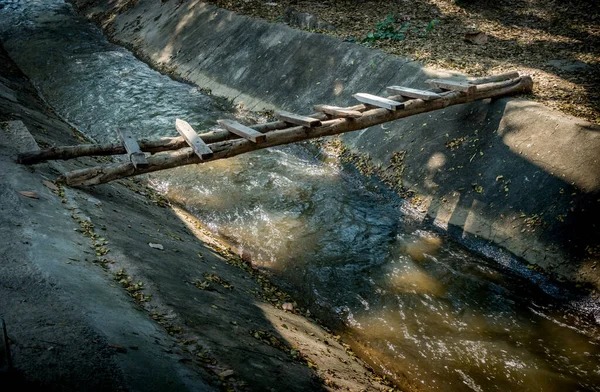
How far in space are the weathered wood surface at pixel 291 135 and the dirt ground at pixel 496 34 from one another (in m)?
0.99

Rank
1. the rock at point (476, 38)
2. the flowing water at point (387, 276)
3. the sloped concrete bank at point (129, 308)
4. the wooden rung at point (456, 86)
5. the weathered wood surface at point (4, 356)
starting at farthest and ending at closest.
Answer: the rock at point (476, 38) < the wooden rung at point (456, 86) < the flowing water at point (387, 276) < the sloped concrete bank at point (129, 308) < the weathered wood surface at point (4, 356)

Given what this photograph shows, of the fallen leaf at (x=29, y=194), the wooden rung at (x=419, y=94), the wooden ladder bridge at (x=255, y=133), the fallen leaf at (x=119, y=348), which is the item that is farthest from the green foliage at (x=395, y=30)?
the fallen leaf at (x=119, y=348)

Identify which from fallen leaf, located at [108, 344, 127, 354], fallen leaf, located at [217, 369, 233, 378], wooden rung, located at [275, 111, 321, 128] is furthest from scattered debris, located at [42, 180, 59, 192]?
fallen leaf, located at [217, 369, 233, 378]

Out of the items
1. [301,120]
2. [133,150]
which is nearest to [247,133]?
[301,120]

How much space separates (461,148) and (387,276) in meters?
2.97

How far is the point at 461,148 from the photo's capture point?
314 inches

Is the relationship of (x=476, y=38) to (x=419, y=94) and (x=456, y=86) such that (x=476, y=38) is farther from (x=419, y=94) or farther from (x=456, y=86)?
(x=419, y=94)

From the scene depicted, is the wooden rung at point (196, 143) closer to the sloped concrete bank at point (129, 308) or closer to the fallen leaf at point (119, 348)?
the sloped concrete bank at point (129, 308)

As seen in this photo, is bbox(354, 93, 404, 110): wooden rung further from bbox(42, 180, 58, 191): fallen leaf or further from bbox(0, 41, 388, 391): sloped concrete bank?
bbox(42, 180, 58, 191): fallen leaf

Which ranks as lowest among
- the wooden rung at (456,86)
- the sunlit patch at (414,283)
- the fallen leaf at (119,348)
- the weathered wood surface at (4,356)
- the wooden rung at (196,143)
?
the sunlit patch at (414,283)

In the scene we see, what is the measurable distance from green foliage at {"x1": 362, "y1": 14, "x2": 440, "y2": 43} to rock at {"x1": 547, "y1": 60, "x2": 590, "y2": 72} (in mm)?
3180

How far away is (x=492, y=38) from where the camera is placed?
1109cm

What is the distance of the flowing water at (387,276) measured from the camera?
511cm

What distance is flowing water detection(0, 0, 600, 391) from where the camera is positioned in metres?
5.11
